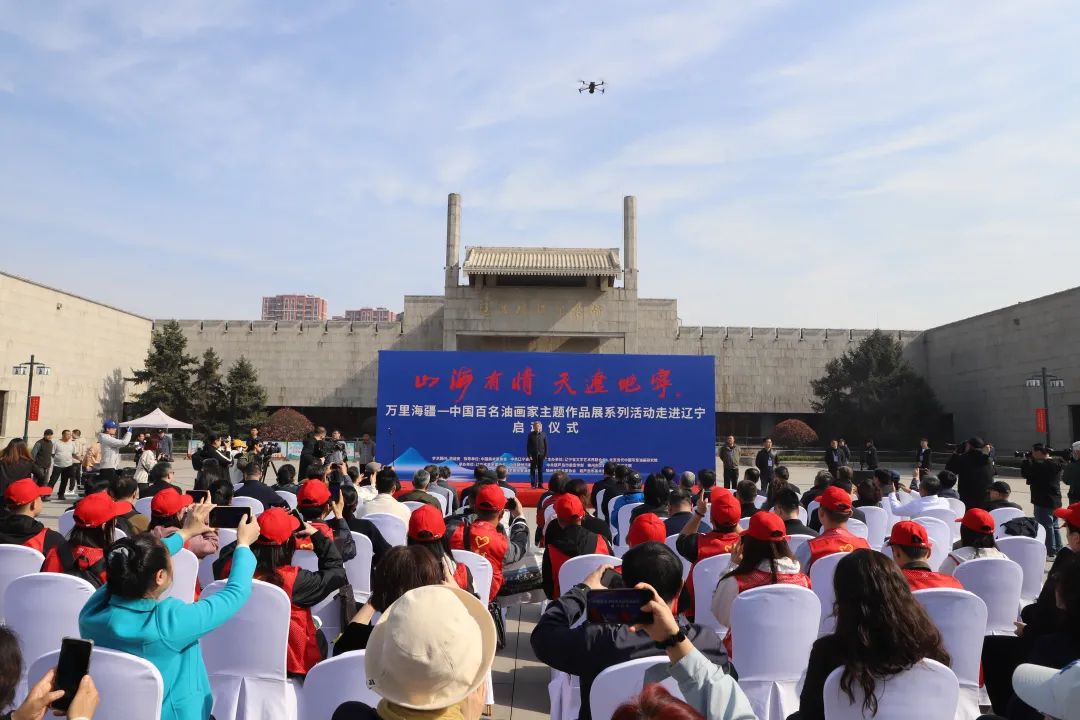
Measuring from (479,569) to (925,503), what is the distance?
4.20m

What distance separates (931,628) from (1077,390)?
24.6 m

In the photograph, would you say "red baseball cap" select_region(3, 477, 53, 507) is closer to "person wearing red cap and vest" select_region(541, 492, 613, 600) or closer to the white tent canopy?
"person wearing red cap and vest" select_region(541, 492, 613, 600)

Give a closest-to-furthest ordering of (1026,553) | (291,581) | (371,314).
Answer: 1. (291,581)
2. (1026,553)
3. (371,314)

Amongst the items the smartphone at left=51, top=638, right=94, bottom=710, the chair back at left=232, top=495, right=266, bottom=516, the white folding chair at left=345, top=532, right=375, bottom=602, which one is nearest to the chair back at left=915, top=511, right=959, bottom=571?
the white folding chair at left=345, top=532, right=375, bottom=602

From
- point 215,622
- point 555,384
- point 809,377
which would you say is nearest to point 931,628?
point 215,622

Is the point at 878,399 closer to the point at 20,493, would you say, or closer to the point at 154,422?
the point at 154,422

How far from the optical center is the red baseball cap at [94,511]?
3006 millimetres

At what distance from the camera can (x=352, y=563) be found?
157 inches

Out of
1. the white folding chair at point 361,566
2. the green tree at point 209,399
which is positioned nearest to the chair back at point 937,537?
the white folding chair at point 361,566

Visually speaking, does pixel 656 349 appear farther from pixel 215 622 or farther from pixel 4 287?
pixel 215 622

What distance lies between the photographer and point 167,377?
25984 millimetres

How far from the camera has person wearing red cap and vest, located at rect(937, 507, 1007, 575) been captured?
3.50m

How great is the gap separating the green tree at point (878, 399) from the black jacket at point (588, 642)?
27.0 meters

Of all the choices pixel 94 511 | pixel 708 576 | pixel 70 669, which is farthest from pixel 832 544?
pixel 94 511
